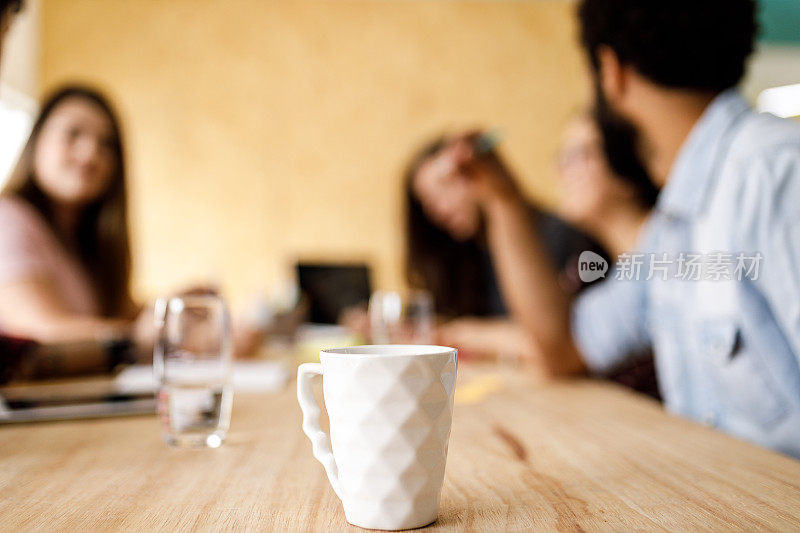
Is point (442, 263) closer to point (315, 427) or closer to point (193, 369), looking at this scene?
point (193, 369)

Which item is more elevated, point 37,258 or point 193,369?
point 37,258

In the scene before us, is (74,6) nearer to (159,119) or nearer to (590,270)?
(159,119)

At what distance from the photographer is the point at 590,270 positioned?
61.5 inches

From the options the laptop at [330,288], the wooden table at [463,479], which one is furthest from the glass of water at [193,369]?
the laptop at [330,288]

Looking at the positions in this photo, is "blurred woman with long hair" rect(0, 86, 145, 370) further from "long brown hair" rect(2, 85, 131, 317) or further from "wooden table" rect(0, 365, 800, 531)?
"wooden table" rect(0, 365, 800, 531)

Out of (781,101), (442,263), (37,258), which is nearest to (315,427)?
(781,101)

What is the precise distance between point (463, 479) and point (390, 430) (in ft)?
Answer: 0.50

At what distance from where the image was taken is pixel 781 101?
3.76 feet

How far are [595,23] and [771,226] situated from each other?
21.2 inches

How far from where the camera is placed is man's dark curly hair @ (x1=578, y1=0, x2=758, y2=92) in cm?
108

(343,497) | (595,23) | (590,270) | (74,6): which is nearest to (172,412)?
(343,497)

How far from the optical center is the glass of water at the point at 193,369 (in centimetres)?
65

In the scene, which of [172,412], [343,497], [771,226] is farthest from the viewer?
[771,226]

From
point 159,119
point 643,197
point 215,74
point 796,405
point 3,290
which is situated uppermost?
point 215,74
